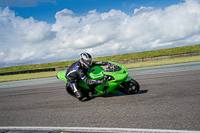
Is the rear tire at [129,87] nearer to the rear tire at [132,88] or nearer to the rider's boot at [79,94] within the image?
the rear tire at [132,88]

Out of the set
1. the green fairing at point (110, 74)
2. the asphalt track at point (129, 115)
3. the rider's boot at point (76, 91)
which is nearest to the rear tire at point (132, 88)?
the green fairing at point (110, 74)

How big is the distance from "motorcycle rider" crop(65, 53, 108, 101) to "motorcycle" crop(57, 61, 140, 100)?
7.2 inches

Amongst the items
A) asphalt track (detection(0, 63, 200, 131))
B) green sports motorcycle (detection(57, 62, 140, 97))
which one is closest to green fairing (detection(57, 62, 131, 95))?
green sports motorcycle (detection(57, 62, 140, 97))

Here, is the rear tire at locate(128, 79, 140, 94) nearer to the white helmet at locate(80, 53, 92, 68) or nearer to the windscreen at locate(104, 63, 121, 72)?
the windscreen at locate(104, 63, 121, 72)

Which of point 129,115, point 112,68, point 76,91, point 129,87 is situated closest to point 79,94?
point 76,91

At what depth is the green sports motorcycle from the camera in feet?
18.9

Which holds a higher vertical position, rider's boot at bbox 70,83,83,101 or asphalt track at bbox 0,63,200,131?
rider's boot at bbox 70,83,83,101

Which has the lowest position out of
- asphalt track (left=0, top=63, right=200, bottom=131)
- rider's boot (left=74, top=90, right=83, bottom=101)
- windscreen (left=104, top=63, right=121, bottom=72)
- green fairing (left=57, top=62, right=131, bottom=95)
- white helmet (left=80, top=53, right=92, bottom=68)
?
asphalt track (left=0, top=63, right=200, bottom=131)

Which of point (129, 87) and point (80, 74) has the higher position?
point (80, 74)

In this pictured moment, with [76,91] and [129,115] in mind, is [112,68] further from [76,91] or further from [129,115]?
[129,115]

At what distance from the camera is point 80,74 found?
19.3 feet

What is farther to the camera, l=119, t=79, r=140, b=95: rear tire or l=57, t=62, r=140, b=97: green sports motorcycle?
l=119, t=79, r=140, b=95: rear tire

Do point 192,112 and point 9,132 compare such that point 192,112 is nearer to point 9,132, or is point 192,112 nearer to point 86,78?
point 86,78

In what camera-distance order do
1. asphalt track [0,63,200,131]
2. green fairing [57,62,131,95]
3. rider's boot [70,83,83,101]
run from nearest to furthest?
1. asphalt track [0,63,200,131]
2. green fairing [57,62,131,95]
3. rider's boot [70,83,83,101]
